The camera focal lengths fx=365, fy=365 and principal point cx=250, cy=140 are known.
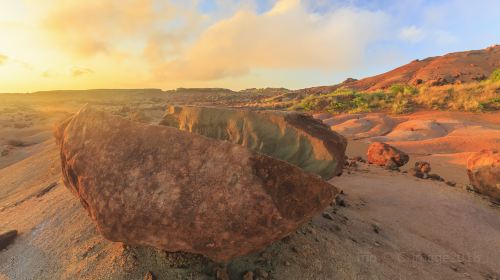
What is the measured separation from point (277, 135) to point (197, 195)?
1080mm

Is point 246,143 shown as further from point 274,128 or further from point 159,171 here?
point 159,171

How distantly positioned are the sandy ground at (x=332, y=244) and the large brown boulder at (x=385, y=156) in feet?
5.70

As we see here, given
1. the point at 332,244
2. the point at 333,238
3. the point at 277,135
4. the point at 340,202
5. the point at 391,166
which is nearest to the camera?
the point at 277,135

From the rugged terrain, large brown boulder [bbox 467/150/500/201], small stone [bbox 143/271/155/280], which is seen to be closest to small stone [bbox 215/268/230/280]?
the rugged terrain

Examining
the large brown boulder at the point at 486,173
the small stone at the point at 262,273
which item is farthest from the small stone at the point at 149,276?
the large brown boulder at the point at 486,173

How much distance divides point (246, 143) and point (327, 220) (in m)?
1.60

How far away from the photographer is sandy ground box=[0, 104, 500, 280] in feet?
10.1

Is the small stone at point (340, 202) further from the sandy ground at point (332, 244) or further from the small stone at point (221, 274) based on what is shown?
the small stone at point (221, 274)

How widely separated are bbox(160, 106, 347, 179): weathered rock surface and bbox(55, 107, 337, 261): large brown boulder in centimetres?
60

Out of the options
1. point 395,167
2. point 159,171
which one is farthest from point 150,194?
point 395,167

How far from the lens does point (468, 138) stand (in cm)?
1173

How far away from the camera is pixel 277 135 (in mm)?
3350

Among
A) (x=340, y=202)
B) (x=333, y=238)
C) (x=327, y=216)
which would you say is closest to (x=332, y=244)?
(x=333, y=238)

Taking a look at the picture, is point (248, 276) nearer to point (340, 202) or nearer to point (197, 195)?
point (197, 195)
